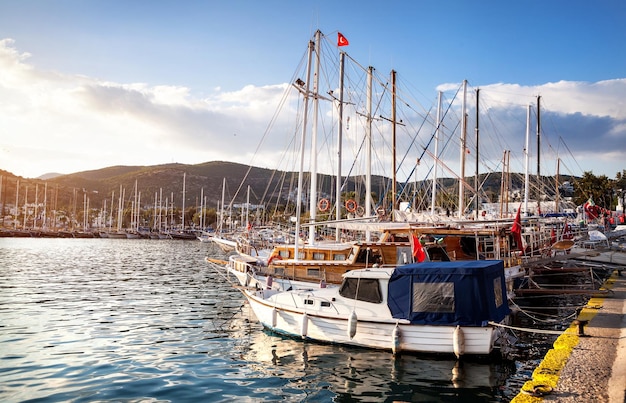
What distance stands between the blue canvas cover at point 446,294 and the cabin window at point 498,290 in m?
0.04

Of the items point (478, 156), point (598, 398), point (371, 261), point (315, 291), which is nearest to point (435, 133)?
point (478, 156)

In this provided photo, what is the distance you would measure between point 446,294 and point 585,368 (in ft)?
16.4

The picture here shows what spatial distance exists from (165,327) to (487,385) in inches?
580

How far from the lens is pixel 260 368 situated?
15695mm

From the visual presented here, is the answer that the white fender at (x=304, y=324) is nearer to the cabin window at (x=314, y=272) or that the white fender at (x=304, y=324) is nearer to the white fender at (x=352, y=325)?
the white fender at (x=352, y=325)

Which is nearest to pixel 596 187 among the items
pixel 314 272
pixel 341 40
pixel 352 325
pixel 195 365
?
pixel 341 40

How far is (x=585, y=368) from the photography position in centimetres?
1198

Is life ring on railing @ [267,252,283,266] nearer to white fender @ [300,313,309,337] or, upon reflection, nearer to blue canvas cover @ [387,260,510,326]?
white fender @ [300,313,309,337]

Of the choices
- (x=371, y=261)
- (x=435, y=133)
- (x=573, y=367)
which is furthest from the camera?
(x=435, y=133)

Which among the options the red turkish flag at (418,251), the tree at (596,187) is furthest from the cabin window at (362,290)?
the tree at (596,187)

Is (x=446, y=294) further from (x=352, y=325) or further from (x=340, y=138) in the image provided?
(x=340, y=138)

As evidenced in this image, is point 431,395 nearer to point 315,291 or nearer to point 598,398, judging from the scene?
point 598,398

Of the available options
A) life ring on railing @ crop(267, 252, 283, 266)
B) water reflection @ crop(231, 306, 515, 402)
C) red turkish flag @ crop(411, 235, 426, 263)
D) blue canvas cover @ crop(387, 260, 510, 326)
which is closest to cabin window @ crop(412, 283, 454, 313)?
blue canvas cover @ crop(387, 260, 510, 326)

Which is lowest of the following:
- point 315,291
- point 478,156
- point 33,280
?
point 33,280
